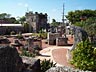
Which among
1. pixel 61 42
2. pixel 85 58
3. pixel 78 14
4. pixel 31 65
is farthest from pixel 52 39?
pixel 78 14

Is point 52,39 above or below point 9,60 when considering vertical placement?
below

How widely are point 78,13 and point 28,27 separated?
1481cm

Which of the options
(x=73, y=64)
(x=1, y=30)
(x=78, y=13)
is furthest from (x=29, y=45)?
(x=78, y=13)

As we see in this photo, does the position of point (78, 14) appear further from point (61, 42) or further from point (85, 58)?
point (85, 58)

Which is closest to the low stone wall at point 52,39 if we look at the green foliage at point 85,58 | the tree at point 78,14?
the green foliage at point 85,58

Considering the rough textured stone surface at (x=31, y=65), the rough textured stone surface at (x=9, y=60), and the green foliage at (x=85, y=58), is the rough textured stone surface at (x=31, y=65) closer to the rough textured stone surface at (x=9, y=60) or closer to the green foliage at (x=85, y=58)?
the rough textured stone surface at (x=9, y=60)

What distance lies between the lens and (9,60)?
10.5 metres

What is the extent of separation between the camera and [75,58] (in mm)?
16422

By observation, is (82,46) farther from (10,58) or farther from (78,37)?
(10,58)

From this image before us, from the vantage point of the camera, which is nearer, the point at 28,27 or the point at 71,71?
the point at 71,71

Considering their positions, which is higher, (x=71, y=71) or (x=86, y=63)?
(x=71, y=71)

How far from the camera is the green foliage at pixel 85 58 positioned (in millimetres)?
14792

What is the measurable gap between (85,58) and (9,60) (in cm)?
673

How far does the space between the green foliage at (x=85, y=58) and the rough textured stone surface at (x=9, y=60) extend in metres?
5.41
